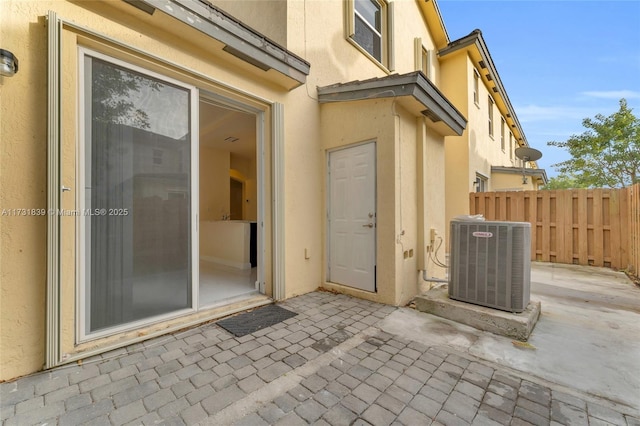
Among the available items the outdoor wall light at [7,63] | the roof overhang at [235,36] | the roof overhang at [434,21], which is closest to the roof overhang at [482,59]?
the roof overhang at [434,21]

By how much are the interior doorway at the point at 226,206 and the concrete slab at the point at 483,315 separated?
2459mm

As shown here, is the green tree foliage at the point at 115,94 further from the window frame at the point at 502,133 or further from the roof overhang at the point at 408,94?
the window frame at the point at 502,133

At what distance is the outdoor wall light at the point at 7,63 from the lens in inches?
69.3

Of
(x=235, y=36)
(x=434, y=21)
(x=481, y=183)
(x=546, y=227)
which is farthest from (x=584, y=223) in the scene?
(x=235, y=36)

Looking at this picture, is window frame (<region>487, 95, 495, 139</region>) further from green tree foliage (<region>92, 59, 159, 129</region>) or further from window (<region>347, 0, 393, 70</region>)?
green tree foliage (<region>92, 59, 159, 129</region>)

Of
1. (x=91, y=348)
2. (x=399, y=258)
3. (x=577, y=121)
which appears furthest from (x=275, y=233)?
(x=577, y=121)

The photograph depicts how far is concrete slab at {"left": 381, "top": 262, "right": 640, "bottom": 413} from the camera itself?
1.97 metres

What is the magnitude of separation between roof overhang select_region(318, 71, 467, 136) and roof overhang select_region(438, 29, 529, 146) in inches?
210

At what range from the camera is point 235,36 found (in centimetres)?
293

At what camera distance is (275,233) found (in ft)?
11.9

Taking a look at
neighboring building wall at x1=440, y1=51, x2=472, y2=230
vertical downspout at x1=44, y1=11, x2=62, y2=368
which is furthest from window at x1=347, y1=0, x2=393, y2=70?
vertical downspout at x1=44, y1=11, x2=62, y2=368

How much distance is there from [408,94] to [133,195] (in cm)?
338

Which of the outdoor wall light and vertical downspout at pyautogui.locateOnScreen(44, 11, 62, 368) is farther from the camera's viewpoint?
vertical downspout at pyautogui.locateOnScreen(44, 11, 62, 368)

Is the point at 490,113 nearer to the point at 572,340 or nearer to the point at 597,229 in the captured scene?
the point at 597,229
